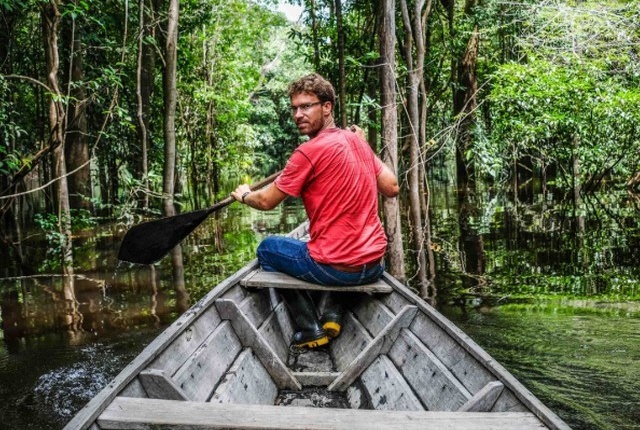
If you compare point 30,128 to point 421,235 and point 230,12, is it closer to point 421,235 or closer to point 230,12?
point 230,12

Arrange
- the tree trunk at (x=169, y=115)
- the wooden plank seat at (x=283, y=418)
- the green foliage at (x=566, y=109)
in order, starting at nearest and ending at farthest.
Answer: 1. the wooden plank seat at (x=283, y=418)
2. the tree trunk at (x=169, y=115)
3. the green foliage at (x=566, y=109)

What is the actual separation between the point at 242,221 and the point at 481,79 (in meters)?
9.42

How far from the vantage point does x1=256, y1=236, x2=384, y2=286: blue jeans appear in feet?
13.2

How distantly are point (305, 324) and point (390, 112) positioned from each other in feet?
11.8

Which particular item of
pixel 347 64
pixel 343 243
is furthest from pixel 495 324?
pixel 347 64

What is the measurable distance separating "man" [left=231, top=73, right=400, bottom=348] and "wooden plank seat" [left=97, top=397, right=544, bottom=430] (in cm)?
185

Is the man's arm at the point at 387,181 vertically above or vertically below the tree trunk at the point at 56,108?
below

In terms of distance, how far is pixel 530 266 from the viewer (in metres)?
8.83

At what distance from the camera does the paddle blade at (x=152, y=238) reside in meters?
4.73

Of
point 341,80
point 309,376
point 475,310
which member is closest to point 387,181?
point 309,376

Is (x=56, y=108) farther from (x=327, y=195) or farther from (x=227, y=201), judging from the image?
(x=327, y=195)

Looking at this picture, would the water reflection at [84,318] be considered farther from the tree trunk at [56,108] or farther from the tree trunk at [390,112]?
the tree trunk at [390,112]

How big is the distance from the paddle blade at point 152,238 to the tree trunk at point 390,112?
307cm

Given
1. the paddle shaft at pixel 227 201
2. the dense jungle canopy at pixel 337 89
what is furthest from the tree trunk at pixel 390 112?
the paddle shaft at pixel 227 201
